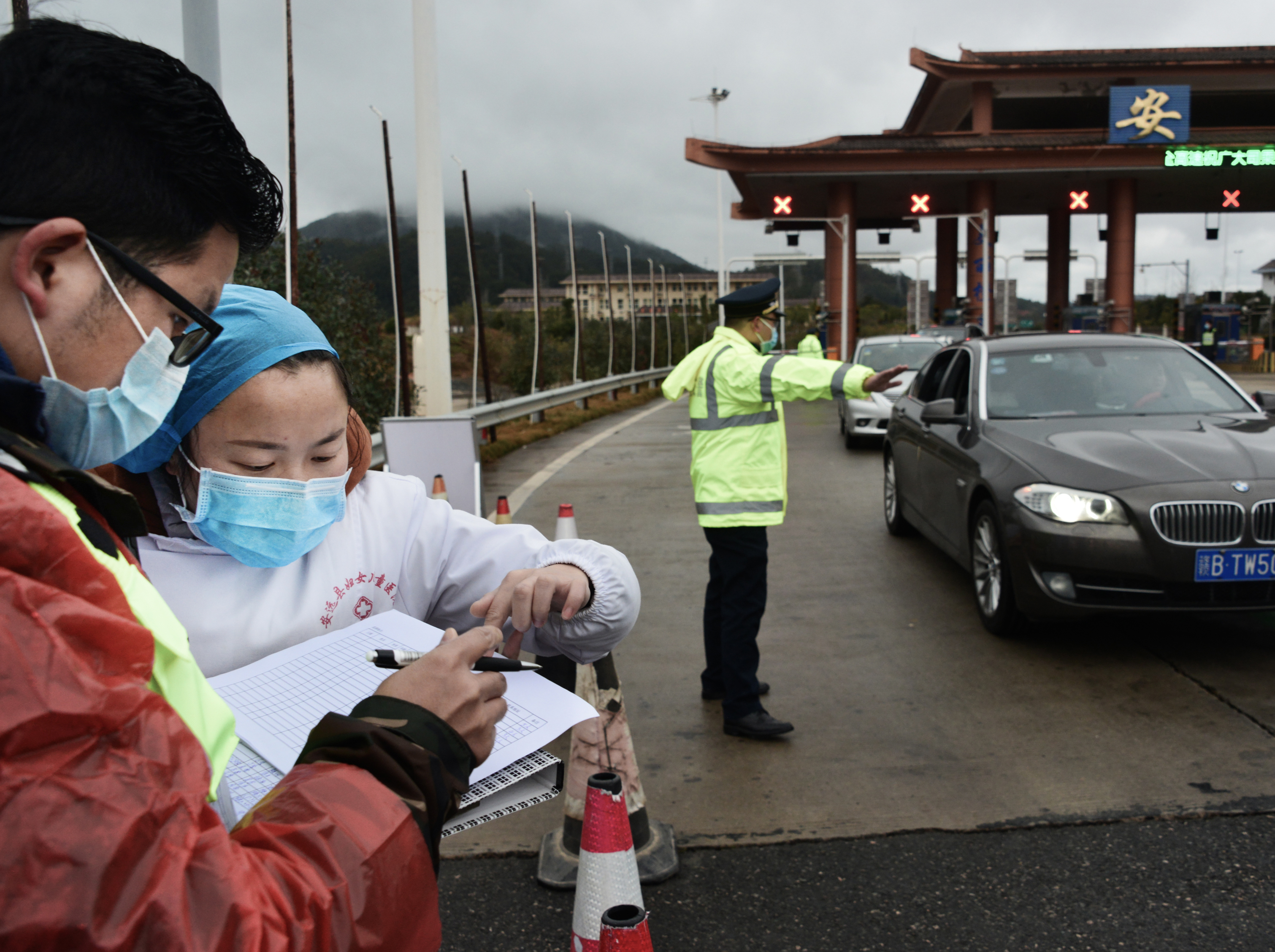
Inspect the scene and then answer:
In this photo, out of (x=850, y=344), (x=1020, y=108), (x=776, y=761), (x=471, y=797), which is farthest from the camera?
(x=1020, y=108)

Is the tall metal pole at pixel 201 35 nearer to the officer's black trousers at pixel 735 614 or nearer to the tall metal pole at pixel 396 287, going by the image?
the officer's black trousers at pixel 735 614

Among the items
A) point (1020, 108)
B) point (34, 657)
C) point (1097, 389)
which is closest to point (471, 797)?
point (34, 657)

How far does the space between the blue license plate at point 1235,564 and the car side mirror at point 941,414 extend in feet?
6.02

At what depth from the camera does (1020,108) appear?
136 feet

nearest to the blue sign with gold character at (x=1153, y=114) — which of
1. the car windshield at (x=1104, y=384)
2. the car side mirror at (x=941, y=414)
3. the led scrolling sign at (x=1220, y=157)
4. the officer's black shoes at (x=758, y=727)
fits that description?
the led scrolling sign at (x=1220, y=157)

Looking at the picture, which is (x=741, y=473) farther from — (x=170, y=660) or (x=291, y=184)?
(x=291, y=184)

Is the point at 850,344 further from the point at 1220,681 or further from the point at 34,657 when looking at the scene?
the point at 34,657

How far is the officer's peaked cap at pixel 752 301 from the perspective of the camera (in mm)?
5031

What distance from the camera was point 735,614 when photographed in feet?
14.8

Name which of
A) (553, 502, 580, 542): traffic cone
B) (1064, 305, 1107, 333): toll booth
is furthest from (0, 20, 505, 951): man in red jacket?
(1064, 305, 1107, 333): toll booth

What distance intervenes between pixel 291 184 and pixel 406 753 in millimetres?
8198

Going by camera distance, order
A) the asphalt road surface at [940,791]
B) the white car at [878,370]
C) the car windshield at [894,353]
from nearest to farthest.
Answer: the asphalt road surface at [940,791] < the white car at [878,370] < the car windshield at [894,353]

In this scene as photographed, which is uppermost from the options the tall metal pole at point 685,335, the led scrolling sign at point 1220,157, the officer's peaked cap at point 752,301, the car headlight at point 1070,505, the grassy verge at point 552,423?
the led scrolling sign at point 1220,157

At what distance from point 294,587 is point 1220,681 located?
14.8ft
